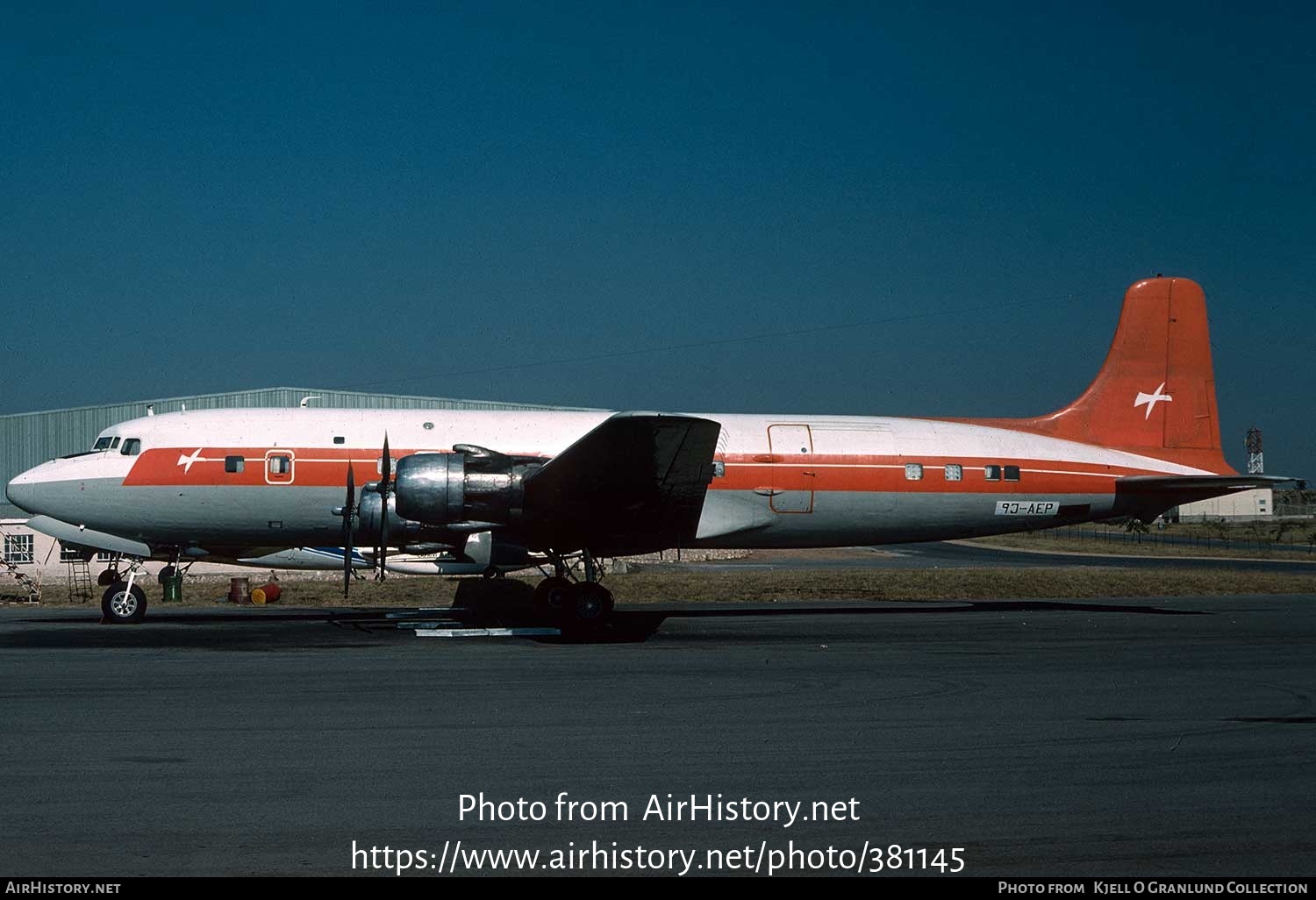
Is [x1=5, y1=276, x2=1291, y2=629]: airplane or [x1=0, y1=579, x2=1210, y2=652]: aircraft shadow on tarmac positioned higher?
[x1=5, y1=276, x2=1291, y2=629]: airplane

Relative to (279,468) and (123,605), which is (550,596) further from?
(123,605)

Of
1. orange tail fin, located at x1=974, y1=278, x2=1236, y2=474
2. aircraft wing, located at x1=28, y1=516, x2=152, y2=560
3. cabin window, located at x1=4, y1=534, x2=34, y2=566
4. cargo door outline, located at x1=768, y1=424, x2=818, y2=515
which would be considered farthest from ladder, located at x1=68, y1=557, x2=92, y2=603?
orange tail fin, located at x1=974, y1=278, x2=1236, y2=474

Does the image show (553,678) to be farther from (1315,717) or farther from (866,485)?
(866,485)

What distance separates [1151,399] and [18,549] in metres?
32.2

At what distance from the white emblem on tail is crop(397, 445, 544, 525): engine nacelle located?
40.7 feet

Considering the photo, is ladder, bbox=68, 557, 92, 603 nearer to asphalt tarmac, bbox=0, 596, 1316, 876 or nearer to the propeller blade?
the propeller blade

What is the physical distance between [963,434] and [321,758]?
15.2m

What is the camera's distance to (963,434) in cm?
1998

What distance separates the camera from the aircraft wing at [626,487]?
575 inches

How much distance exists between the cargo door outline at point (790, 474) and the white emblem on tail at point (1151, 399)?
6995mm

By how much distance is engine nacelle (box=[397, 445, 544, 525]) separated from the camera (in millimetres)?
15195

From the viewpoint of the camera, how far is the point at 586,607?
15.6 meters

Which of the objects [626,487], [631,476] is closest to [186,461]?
[626,487]

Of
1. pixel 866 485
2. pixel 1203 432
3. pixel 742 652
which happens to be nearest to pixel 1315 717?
pixel 742 652
